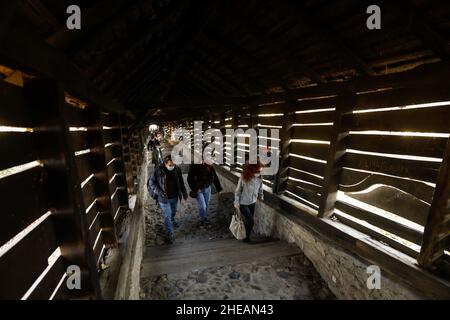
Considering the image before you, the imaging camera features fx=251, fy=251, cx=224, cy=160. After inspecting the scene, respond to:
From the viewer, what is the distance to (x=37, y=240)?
1.86 meters

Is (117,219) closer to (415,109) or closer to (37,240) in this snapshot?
(37,240)

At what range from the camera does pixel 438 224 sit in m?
3.17

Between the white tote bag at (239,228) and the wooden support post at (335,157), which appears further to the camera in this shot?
the white tote bag at (239,228)

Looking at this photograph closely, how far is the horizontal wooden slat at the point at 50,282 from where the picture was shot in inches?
71.5

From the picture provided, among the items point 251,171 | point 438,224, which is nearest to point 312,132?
point 251,171

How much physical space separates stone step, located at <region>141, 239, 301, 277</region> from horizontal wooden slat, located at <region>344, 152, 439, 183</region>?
2.41m

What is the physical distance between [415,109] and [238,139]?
716 cm

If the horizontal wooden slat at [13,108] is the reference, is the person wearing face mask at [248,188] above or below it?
below

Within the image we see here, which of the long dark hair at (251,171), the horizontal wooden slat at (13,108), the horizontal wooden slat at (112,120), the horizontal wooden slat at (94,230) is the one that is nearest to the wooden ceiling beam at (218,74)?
the long dark hair at (251,171)

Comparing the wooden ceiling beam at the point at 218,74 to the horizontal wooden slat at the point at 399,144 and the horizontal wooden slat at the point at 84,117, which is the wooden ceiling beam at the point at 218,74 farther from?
the horizontal wooden slat at the point at 84,117

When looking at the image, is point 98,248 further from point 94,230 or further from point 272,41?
point 272,41

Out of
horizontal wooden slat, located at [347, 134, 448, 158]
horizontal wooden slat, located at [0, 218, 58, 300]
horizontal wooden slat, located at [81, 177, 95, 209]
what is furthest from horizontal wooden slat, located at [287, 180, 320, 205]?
horizontal wooden slat, located at [0, 218, 58, 300]

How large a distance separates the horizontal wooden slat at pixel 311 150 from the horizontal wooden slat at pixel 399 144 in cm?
69

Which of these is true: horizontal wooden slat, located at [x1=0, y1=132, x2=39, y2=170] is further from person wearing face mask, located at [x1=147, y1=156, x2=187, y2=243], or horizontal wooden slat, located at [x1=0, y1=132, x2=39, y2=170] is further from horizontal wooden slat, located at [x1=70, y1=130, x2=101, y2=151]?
person wearing face mask, located at [x1=147, y1=156, x2=187, y2=243]
